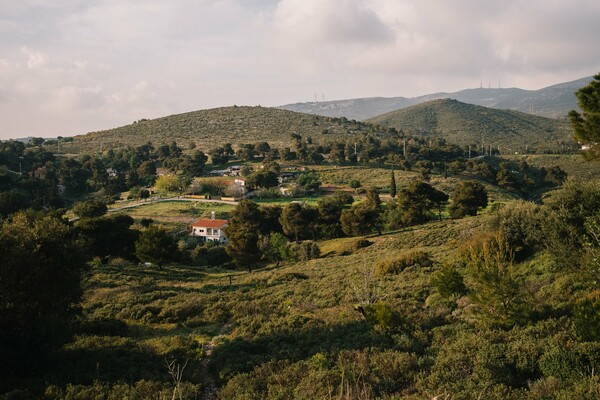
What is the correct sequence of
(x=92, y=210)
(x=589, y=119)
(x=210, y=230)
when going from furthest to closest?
1. (x=210, y=230)
2. (x=92, y=210)
3. (x=589, y=119)

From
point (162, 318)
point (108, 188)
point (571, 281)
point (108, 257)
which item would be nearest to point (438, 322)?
point (571, 281)

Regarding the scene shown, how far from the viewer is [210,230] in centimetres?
5934

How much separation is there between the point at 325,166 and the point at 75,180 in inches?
2627

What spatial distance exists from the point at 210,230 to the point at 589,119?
50.0 metres

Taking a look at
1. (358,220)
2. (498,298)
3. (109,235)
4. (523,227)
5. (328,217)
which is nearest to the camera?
(498,298)

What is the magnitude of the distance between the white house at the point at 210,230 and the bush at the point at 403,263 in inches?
1500

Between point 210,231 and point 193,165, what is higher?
point 193,165

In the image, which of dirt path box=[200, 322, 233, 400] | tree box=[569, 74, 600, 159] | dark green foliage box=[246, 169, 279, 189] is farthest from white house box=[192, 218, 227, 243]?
tree box=[569, 74, 600, 159]

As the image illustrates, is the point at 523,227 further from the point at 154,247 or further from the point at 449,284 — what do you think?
the point at 154,247

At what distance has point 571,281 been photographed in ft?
43.8

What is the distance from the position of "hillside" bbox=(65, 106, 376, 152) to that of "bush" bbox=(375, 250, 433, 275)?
117m

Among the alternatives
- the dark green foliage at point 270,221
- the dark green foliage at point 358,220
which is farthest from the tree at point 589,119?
the dark green foliage at point 270,221

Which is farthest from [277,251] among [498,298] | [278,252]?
Answer: [498,298]

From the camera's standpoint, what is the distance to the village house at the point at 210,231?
193 feet
